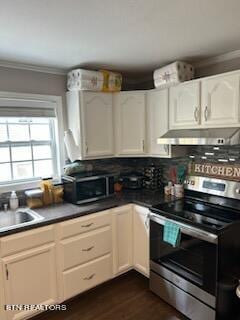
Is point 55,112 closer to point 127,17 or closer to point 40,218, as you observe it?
point 40,218

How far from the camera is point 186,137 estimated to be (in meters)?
2.15

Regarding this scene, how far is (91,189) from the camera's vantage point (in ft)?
8.20

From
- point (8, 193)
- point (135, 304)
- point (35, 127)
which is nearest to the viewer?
point (135, 304)

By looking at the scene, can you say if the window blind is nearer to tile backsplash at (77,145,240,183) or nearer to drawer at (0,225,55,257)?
tile backsplash at (77,145,240,183)

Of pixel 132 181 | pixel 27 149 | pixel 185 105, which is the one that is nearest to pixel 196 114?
pixel 185 105

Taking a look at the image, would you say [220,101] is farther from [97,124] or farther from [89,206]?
[89,206]

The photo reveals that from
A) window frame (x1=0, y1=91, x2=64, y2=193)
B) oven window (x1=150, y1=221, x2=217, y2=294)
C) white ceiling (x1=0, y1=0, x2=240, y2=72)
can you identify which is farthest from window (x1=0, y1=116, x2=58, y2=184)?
oven window (x1=150, y1=221, x2=217, y2=294)

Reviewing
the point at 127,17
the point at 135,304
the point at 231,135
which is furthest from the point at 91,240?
the point at 127,17

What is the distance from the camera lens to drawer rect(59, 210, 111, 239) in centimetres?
208

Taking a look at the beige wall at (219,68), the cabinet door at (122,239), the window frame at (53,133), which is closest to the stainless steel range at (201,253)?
the cabinet door at (122,239)

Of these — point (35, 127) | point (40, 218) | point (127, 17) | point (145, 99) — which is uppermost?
point (127, 17)

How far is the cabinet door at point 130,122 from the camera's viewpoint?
267 centimetres

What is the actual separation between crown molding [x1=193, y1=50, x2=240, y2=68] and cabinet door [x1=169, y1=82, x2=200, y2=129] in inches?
13.0

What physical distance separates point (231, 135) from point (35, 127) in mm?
1899
